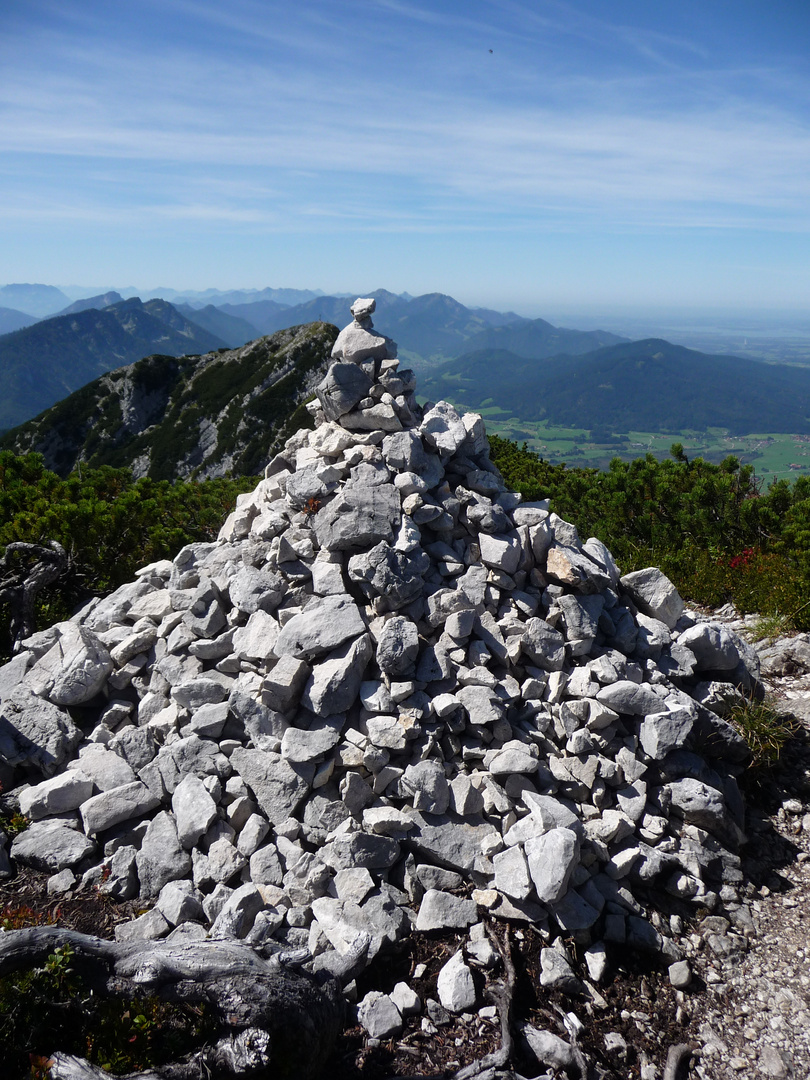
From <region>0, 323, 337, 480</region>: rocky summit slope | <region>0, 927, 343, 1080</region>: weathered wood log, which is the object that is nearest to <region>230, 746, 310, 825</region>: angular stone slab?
<region>0, 927, 343, 1080</region>: weathered wood log

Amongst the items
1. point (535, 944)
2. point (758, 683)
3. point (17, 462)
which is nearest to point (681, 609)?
point (758, 683)

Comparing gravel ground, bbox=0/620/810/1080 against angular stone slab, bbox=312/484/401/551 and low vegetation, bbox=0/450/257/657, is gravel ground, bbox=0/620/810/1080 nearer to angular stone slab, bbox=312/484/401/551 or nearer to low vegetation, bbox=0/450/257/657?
angular stone slab, bbox=312/484/401/551

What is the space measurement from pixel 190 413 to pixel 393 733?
111896mm

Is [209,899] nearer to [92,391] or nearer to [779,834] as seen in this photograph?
[779,834]

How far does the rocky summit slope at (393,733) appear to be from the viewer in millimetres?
6191

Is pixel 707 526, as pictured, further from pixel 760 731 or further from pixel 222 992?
pixel 222 992

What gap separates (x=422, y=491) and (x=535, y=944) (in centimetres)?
558

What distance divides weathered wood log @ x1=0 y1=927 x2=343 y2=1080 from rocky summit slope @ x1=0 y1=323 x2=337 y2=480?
8272 cm

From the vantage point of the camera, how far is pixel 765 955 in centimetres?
618

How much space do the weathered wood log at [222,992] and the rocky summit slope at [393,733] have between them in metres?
0.55

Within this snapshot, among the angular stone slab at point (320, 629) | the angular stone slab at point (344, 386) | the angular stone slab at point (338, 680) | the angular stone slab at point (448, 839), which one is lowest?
the angular stone slab at point (448, 839)

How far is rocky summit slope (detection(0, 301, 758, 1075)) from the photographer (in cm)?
619

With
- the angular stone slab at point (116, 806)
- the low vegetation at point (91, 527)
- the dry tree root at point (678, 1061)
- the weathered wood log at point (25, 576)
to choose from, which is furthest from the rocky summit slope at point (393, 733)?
the low vegetation at point (91, 527)

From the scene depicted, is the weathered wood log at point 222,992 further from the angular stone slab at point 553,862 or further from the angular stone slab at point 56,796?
the angular stone slab at point 56,796
